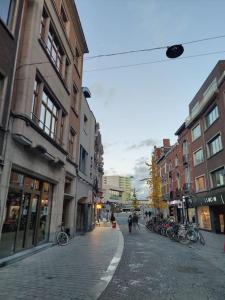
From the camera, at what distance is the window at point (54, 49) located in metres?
13.2

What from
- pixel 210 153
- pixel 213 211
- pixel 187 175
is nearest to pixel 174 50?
pixel 210 153

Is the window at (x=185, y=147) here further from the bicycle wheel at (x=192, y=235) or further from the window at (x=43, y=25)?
the window at (x=43, y=25)

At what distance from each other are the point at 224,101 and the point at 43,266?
828 inches

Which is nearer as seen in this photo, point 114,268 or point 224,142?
point 114,268

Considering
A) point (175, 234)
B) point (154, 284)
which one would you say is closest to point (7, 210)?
point (154, 284)

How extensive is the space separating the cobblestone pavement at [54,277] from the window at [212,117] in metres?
19.9

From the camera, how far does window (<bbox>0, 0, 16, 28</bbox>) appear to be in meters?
8.73

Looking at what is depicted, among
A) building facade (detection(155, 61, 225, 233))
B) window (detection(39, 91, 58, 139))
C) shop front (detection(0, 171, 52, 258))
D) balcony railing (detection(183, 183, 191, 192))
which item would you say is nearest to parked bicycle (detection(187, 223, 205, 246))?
building facade (detection(155, 61, 225, 233))

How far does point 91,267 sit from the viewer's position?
318 inches

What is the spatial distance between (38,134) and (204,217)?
22.9 meters

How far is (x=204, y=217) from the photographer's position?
89.6 feet

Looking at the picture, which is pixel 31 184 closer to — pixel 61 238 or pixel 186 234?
pixel 61 238

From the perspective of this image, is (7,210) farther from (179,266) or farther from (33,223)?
(179,266)

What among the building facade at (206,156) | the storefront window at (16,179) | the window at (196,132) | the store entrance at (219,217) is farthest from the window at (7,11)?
the window at (196,132)
